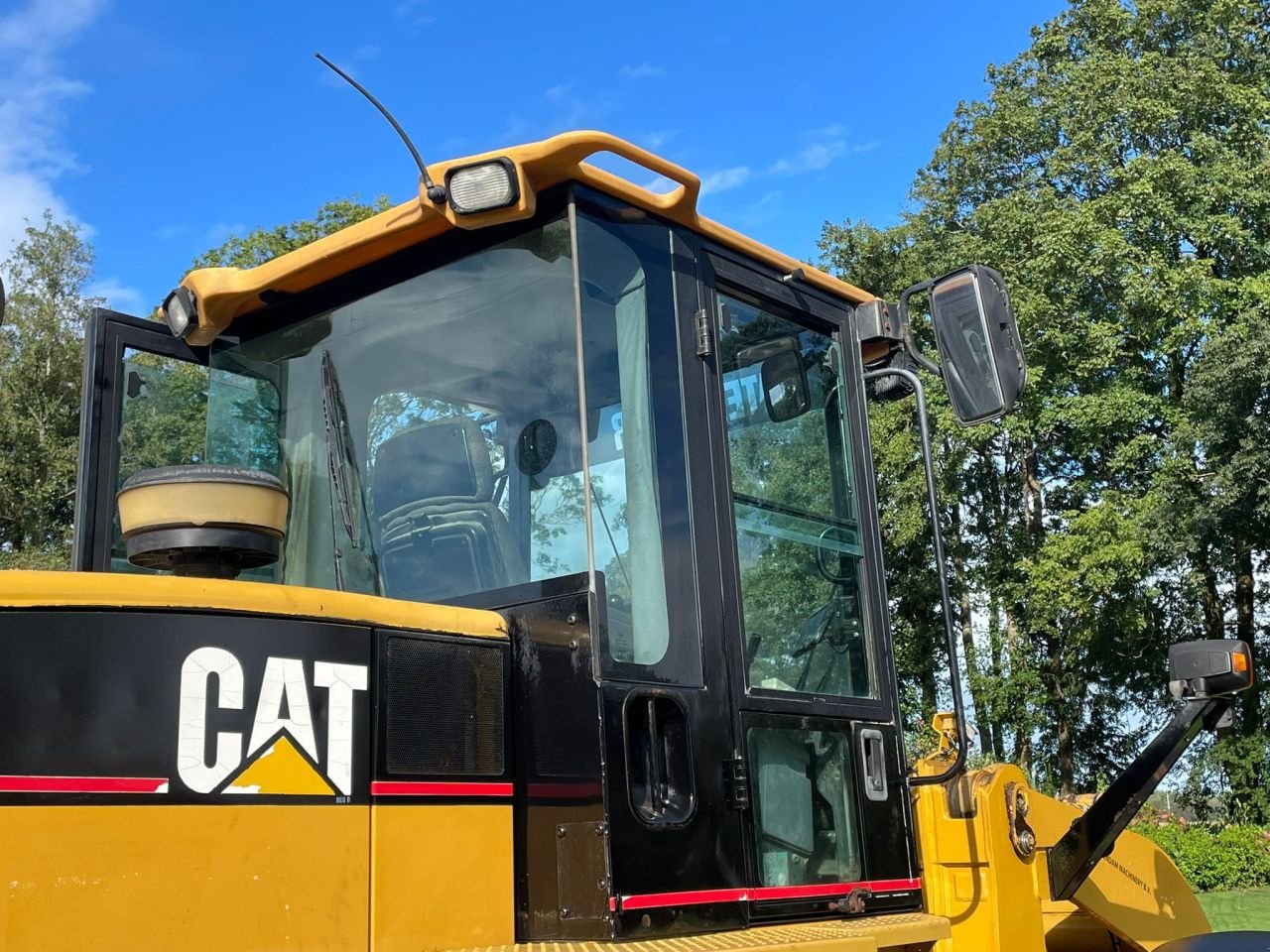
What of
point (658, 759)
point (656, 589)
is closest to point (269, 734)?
point (658, 759)

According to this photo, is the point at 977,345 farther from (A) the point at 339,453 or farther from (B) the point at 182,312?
(B) the point at 182,312

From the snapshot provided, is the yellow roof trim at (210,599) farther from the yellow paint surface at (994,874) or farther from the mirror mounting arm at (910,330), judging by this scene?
the mirror mounting arm at (910,330)

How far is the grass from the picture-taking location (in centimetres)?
1194

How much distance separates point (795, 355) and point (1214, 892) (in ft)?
55.8

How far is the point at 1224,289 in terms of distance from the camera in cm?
2189

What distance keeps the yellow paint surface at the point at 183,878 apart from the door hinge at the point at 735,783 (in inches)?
33.9

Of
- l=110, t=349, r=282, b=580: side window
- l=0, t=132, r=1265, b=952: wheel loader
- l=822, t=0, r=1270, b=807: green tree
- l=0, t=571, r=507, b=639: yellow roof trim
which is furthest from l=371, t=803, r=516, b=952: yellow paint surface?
l=822, t=0, r=1270, b=807: green tree

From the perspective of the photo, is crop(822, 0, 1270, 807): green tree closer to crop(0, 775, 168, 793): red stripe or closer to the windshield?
the windshield

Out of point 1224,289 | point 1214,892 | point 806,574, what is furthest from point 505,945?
point 1224,289

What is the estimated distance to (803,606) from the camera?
3.48 metres

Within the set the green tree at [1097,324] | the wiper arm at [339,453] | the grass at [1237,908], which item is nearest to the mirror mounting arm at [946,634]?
the wiper arm at [339,453]

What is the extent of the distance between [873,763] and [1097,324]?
2041 centimetres

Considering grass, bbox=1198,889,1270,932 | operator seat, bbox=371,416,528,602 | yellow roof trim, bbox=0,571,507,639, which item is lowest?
grass, bbox=1198,889,1270,932

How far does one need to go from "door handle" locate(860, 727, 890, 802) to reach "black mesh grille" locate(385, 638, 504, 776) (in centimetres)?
113
